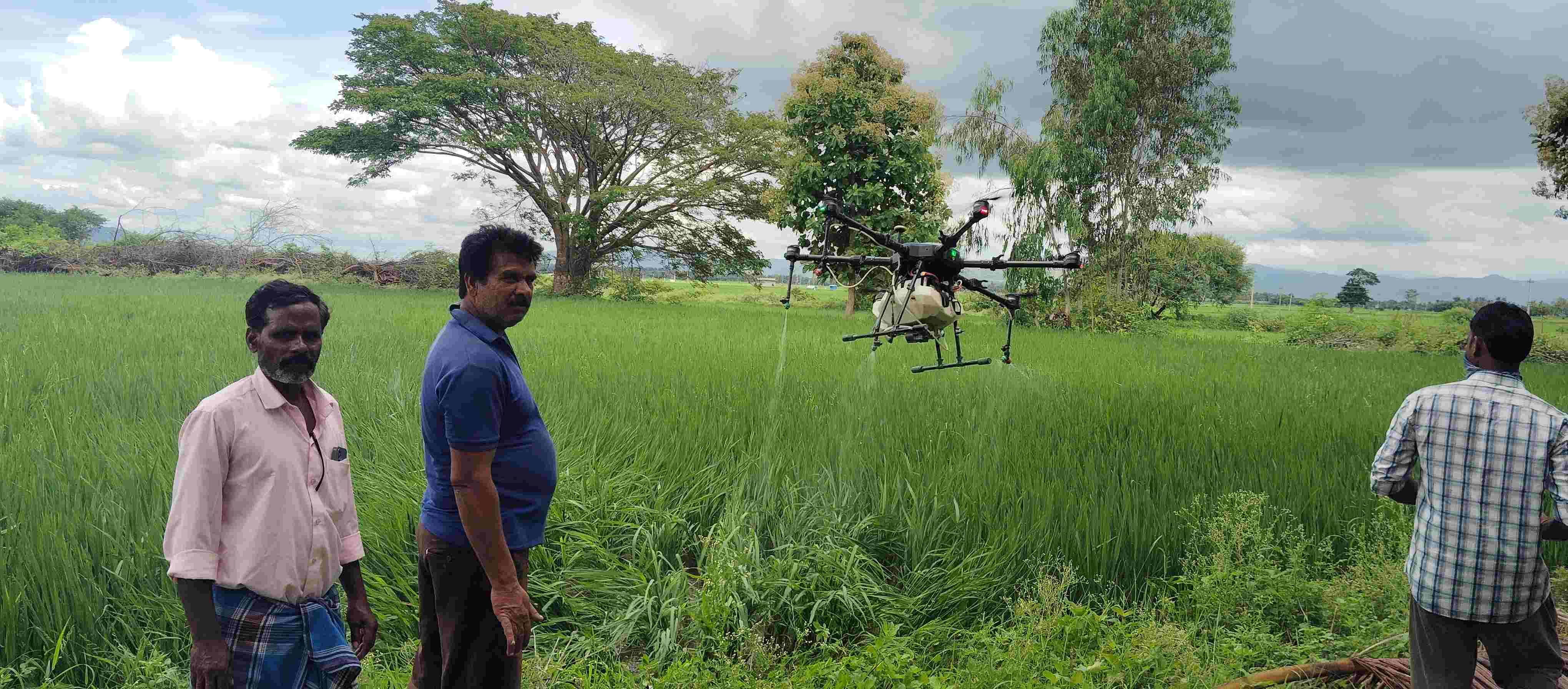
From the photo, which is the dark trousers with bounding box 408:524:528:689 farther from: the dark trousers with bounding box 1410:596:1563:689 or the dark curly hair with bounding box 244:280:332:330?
the dark trousers with bounding box 1410:596:1563:689

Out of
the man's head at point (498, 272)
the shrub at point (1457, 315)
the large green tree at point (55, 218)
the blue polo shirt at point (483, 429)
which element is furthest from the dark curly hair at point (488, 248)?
the large green tree at point (55, 218)

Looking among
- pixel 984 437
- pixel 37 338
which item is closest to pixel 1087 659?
pixel 984 437

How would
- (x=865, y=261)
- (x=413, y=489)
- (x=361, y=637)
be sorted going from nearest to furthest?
1. (x=361, y=637)
2. (x=865, y=261)
3. (x=413, y=489)

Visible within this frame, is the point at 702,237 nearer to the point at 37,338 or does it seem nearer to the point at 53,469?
the point at 37,338

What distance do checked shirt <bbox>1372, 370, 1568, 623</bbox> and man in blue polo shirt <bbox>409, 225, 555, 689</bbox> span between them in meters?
2.47

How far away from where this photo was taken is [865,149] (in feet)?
55.2

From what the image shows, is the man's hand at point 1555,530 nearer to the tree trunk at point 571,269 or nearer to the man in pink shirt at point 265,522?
the man in pink shirt at point 265,522

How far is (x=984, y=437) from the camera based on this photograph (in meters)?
5.96

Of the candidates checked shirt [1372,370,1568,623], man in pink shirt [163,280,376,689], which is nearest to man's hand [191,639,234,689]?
man in pink shirt [163,280,376,689]

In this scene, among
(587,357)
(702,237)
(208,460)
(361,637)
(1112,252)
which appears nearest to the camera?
(208,460)

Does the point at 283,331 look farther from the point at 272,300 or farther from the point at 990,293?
the point at 990,293

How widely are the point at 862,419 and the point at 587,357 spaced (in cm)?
460

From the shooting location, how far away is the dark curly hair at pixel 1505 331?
2.41 meters

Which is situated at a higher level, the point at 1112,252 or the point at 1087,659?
the point at 1112,252
